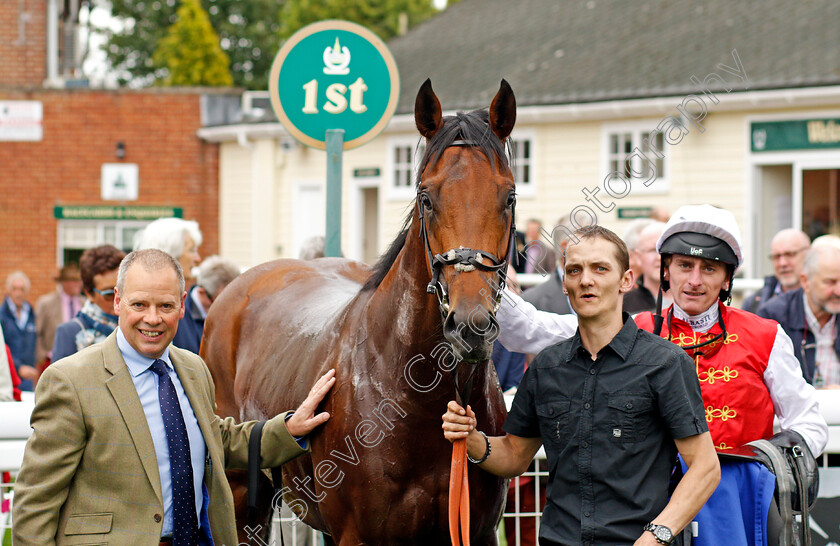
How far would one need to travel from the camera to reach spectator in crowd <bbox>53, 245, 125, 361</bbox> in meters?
5.23

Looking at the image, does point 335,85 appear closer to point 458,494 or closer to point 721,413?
point 458,494

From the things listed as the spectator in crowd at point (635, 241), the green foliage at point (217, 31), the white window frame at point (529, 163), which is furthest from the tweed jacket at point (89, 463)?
the green foliage at point (217, 31)

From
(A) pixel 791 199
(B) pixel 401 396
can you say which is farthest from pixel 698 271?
(A) pixel 791 199

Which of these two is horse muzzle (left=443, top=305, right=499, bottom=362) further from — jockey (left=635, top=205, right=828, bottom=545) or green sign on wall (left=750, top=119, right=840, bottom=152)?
green sign on wall (left=750, top=119, right=840, bottom=152)

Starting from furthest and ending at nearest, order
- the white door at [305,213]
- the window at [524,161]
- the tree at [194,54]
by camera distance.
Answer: the tree at [194,54], the white door at [305,213], the window at [524,161]

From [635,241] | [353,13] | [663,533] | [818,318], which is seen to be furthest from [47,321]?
[353,13]

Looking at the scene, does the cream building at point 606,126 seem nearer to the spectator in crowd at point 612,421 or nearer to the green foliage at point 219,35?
the spectator in crowd at point 612,421

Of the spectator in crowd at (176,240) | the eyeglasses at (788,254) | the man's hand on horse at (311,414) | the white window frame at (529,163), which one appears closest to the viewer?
the man's hand on horse at (311,414)

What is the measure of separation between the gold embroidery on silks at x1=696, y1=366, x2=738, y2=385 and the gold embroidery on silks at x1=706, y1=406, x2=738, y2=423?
84 mm

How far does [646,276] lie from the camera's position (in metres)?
5.92

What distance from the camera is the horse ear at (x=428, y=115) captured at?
131 inches

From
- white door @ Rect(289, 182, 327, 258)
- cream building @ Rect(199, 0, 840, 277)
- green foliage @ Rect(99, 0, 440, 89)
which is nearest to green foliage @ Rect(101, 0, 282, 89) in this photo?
green foliage @ Rect(99, 0, 440, 89)

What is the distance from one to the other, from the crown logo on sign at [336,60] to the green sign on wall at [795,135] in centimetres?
949

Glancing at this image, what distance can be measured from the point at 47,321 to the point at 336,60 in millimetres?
6689
